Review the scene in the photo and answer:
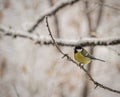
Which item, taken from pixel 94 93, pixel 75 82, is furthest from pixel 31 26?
pixel 75 82

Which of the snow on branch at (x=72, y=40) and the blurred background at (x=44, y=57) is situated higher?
the snow on branch at (x=72, y=40)

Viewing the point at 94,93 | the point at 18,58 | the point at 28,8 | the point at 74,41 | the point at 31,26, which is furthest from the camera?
the point at 18,58

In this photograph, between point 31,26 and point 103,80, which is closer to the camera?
point 31,26

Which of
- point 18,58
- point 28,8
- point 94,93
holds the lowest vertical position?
point 94,93

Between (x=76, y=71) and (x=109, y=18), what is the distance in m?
1.15

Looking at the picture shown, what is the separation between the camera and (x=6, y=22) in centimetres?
644

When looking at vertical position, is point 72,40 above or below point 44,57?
above

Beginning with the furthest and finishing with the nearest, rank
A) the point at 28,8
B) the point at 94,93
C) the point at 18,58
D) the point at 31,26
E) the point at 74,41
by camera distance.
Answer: the point at 18,58 → the point at 28,8 → the point at 94,93 → the point at 31,26 → the point at 74,41

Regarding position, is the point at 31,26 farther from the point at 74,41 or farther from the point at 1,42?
the point at 1,42

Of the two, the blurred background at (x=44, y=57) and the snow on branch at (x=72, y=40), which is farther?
the blurred background at (x=44, y=57)

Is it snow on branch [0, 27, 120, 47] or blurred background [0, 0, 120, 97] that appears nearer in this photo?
snow on branch [0, 27, 120, 47]

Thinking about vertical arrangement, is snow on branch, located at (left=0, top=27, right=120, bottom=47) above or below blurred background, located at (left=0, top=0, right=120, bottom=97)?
above

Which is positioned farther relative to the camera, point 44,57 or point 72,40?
point 44,57

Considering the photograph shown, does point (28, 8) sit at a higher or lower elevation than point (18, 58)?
higher
